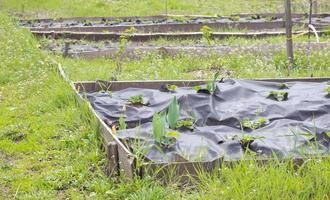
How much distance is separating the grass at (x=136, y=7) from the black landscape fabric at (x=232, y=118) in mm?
10457

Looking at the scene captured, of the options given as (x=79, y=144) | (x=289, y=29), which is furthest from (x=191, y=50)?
(x=79, y=144)

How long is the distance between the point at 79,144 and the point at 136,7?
1269 cm

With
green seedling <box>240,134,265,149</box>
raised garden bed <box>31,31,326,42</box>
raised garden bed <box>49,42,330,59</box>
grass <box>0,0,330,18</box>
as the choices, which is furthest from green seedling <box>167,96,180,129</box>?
grass <box>0,0,330,18</box>

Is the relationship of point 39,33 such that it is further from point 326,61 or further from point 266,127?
point 266,127

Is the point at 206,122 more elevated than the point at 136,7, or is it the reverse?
the point at 136,7

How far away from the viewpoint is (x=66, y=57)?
7.01 meters

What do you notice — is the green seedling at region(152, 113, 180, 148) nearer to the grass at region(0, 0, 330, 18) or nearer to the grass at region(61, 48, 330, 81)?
the grass at region(61, 48, 330, 81)

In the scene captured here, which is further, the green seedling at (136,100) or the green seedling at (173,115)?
the green seedling at (136,100)

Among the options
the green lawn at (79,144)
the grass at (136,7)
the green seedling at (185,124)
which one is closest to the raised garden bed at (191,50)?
the green lawn at (79,144)

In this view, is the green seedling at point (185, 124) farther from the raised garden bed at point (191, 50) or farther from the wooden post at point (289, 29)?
the raised garden bed at point (191, 50)

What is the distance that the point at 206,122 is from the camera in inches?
151

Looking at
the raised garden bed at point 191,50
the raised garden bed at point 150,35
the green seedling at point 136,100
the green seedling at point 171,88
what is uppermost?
the raised garden bed at point 150,35

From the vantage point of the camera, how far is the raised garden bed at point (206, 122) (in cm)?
295

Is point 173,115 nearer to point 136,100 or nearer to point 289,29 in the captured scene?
point 136,100
